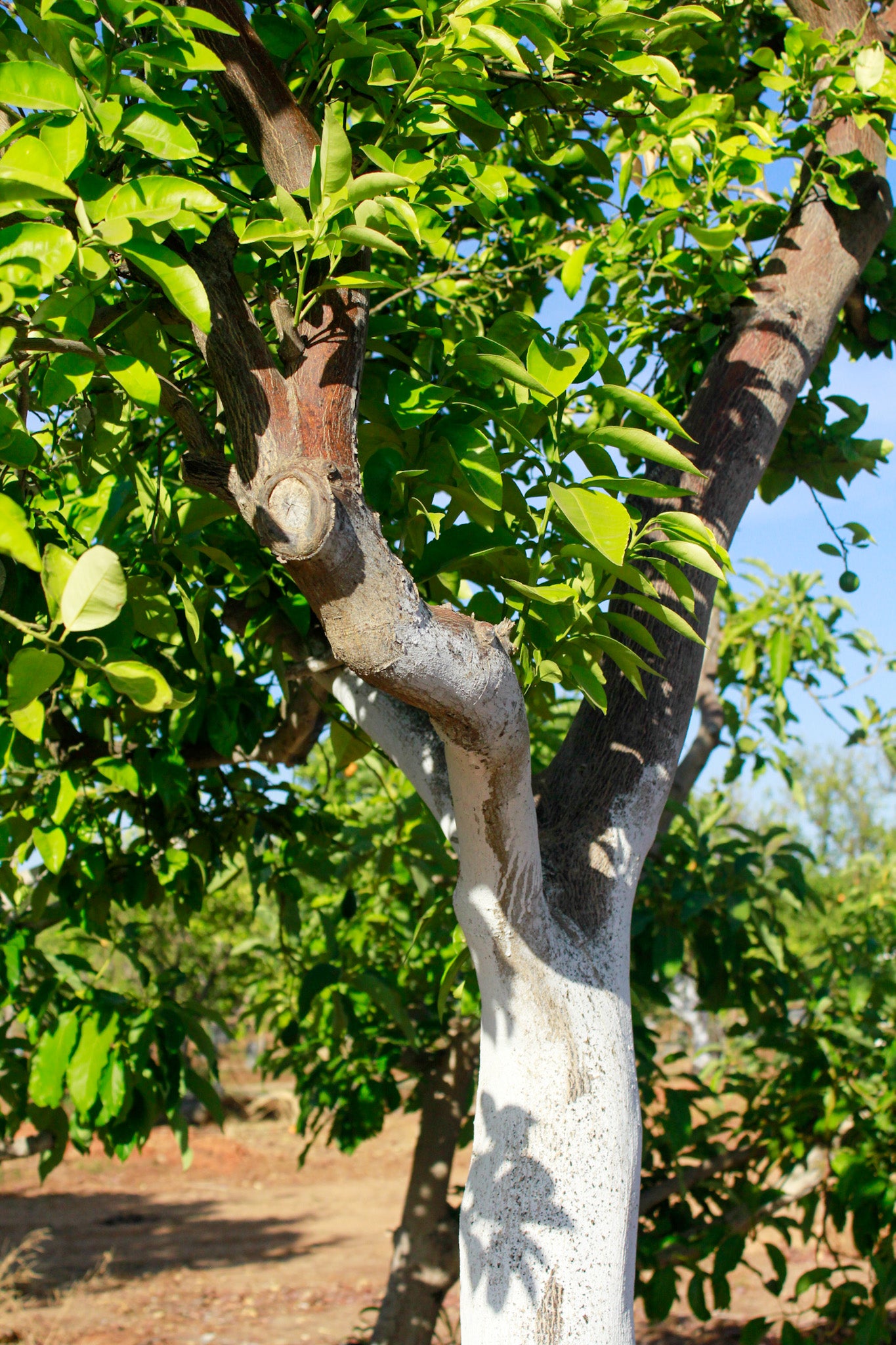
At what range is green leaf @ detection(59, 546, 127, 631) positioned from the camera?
0.84 m

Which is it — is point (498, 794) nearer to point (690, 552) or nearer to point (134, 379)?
point (690, 552)

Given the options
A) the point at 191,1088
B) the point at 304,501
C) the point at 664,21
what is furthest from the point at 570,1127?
the point at 664,21

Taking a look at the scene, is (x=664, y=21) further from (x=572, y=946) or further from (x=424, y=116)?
(x=572, y=946)

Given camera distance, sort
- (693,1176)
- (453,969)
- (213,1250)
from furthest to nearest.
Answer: (213,1250) → (693,1176) → (453,969)

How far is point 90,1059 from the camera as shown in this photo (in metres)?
1.92

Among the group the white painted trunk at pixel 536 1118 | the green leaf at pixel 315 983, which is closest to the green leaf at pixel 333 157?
the white painted trunk at pixel 536 1118

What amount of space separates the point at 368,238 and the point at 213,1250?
27.6 ft

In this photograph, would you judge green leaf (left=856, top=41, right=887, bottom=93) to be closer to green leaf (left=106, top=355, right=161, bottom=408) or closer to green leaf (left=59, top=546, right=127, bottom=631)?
green leaf (left=106, top=355, right=161, bottom=408)

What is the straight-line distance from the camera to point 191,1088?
2.08 metres

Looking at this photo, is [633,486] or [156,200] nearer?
[156,200]

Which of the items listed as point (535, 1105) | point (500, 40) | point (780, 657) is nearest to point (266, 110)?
point (500, 40)

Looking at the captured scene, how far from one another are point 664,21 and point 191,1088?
6.78ft

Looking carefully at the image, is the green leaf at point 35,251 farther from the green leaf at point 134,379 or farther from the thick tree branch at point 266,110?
the thick tree branch at point 266,110

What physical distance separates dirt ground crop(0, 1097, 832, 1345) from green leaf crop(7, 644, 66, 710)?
3.05 meters
